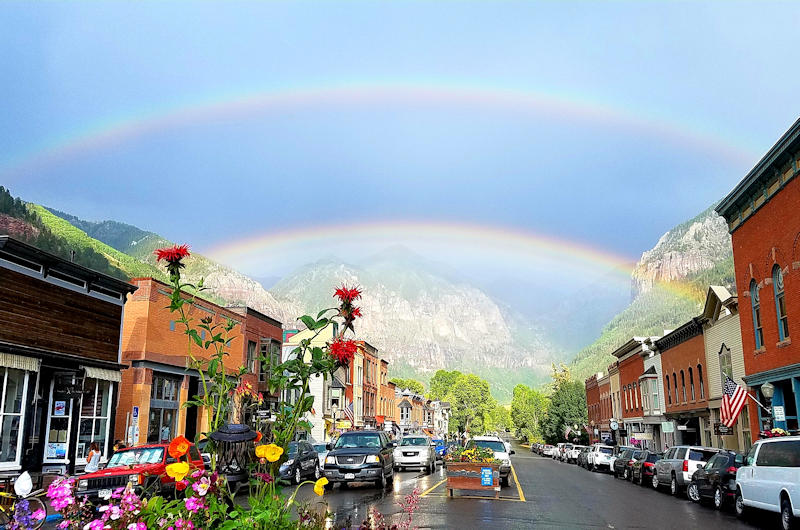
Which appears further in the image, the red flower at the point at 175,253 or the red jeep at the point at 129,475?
the red jeep at the point at 129,475

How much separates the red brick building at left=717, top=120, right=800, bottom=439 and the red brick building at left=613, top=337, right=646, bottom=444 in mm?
26220

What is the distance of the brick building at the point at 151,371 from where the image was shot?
31.3 meters

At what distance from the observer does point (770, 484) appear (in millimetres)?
15359

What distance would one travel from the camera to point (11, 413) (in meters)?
21.6

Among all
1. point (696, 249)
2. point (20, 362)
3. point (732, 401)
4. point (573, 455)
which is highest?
point (696, 249)

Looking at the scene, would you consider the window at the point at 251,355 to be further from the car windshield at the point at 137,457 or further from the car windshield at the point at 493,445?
the car windshield at the point at 137,457

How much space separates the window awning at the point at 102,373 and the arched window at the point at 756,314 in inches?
→ 1021

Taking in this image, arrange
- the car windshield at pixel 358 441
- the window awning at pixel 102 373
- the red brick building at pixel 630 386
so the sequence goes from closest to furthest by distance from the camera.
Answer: the car windshield at pixel 358 441 < the window awning at pixel 102 373 < the red brick building at pixel 630 386

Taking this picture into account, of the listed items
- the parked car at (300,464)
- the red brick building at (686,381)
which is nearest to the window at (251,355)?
the parked car at (300,464)

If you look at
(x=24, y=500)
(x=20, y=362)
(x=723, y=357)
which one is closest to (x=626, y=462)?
(x=723, y=357)

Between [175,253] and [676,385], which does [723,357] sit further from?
[175,253]

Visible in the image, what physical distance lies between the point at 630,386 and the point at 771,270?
1415 inches

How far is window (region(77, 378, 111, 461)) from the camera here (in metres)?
25.9

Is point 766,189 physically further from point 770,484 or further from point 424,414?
point 424,414
